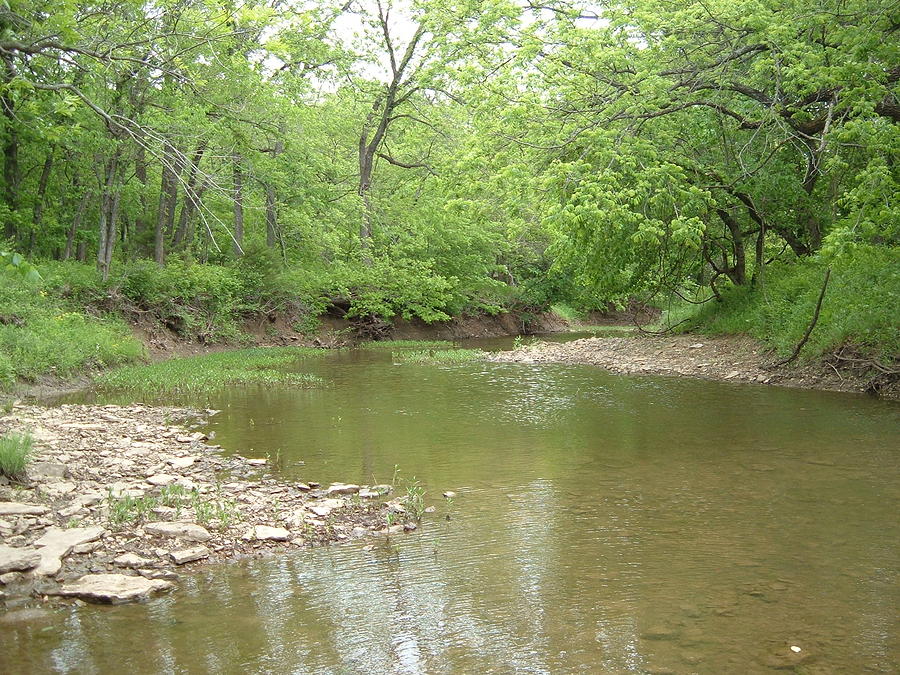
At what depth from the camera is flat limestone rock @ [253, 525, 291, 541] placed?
597cm

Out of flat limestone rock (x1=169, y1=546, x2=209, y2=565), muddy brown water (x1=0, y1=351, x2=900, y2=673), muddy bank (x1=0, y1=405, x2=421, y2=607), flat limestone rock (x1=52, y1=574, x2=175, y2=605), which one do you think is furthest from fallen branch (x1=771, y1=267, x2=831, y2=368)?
flat limestone rock (x1=52, y1=574, x2=175, y2=605)

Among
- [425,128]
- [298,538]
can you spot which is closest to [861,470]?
[298,538]

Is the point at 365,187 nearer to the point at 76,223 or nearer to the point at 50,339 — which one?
the point at 76,223

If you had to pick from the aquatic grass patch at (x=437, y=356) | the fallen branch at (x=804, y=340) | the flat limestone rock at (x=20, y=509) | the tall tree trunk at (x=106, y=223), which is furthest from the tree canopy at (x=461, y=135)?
the aquatic grass patch at (x=437, y=356)

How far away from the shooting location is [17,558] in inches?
203

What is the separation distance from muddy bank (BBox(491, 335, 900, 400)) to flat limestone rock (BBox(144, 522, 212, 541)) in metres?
11.3

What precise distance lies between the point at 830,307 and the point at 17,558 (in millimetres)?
14259

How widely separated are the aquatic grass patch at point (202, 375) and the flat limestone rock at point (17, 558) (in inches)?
345

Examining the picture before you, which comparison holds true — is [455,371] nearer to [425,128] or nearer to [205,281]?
[205,281]

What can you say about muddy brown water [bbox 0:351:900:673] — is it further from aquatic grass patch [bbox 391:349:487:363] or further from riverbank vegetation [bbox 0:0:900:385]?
aquatic grass patch [bbox 391:349:487:363]

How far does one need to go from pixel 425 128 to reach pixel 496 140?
1691 cm

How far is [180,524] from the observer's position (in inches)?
238

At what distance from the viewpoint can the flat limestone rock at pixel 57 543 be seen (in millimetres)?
5129

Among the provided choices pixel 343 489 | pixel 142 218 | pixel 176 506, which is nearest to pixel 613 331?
pixel 142 218
